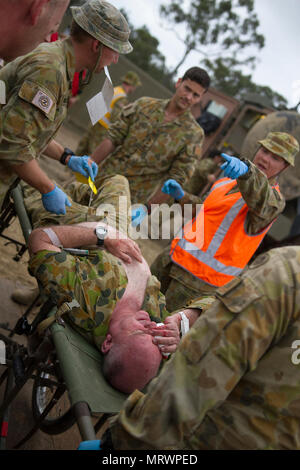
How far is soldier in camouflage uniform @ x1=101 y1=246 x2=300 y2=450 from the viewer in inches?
37.1

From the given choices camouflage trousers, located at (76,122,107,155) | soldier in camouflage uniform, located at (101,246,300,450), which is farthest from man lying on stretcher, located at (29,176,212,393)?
camouflage trousers, located at (76,122,107,155)

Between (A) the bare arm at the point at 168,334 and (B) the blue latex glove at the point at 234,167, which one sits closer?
(A) the bare arm at the point at 168,334

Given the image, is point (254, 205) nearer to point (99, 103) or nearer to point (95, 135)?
point (99, 103)

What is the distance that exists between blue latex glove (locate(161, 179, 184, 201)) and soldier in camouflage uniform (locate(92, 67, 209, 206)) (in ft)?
0.90

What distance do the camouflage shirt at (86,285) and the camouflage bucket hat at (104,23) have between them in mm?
1110

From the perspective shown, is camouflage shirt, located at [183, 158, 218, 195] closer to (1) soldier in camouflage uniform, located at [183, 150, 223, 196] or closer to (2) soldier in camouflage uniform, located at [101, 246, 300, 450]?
(1) soldier in camouflage uniform, located at [183, 150, 223, 196]

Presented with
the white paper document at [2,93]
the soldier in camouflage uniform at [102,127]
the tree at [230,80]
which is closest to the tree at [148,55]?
the tree at [230,80]

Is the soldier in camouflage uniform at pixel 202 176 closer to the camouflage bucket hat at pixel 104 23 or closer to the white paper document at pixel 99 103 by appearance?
the white paper document at pixel 99 103

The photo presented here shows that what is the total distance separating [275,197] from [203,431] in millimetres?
1869

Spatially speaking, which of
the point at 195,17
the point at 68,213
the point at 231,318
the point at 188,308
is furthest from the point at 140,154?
the point at 195,17

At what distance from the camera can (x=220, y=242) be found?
2818 millimetres

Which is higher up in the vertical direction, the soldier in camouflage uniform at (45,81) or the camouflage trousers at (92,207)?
the soldier in camouflage uniform at (45,81)

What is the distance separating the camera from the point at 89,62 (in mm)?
2006

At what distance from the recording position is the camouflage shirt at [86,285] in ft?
6.47
